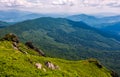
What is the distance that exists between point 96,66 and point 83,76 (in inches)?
1463

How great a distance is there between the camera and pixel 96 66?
143 m

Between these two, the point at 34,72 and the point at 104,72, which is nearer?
the point at 34,72

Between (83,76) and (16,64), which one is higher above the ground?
(16,64)

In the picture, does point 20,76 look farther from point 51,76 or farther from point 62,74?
point 62,74

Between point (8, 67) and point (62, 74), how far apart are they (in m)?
14.0

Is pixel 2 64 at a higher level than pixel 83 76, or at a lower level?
higher

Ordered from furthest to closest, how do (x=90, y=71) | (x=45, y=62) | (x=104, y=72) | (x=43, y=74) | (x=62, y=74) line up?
(x=104, y=72)
(x=90, y=71)
(x=45, y=62)
(x=62, y=74)
(x=43, y=74)

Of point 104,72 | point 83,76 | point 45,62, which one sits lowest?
point 104,72

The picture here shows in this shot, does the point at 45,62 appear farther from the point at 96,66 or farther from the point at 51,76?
the point at 96,66

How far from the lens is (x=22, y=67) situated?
57969 mm

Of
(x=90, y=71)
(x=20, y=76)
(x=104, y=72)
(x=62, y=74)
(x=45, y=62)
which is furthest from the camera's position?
(x=104, y=72)

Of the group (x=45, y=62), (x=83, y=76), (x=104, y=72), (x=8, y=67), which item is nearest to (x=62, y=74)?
(x=8, y=67)

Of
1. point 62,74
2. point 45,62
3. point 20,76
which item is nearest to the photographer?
point 20,76

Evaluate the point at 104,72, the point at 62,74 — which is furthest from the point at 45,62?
the point at 104,72
